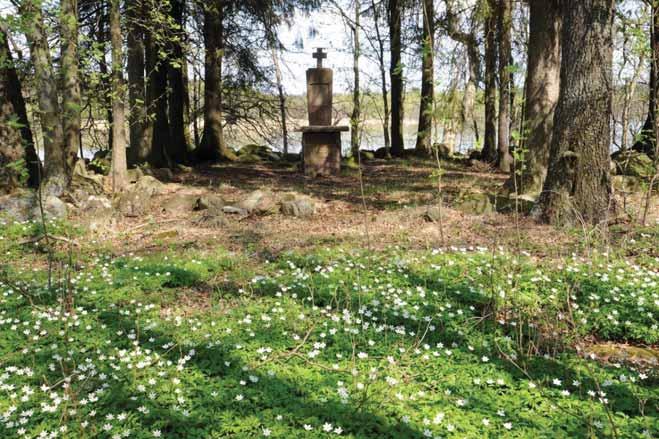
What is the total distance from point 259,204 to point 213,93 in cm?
906

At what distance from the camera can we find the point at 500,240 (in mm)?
7020

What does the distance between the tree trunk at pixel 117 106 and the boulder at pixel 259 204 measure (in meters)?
2.64

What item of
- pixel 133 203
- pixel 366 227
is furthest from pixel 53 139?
pixel 366 227

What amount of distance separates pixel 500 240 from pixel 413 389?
155 inches

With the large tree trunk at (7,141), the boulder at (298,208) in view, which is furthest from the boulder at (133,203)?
the boulder at (298,208)

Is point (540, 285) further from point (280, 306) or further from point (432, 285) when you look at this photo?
→ point (280, 306)

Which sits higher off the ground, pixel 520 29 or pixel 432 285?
pixel 520 29

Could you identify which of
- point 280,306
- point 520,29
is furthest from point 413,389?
point 520,29

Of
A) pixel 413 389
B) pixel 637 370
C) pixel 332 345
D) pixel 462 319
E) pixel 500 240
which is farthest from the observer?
pixel 500 240

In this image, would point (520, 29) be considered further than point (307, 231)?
Yes

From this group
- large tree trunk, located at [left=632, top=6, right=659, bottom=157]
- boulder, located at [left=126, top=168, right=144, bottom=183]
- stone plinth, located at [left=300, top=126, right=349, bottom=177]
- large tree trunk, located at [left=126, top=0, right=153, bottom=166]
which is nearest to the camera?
large tree trunk, located at [left=632, top=6, right=659, bottom=157]

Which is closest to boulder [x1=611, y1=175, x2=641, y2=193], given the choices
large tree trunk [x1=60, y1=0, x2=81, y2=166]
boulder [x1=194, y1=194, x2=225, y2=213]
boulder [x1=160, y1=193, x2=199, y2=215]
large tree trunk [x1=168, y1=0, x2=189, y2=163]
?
boulder [x1=194, y1=194, x2=225, y2=213]

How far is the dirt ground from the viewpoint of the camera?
6918mm

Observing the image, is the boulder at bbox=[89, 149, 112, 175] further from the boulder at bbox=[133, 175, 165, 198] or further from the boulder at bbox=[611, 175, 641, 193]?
the boulder at bbox=[611, 175, 641, 193]
